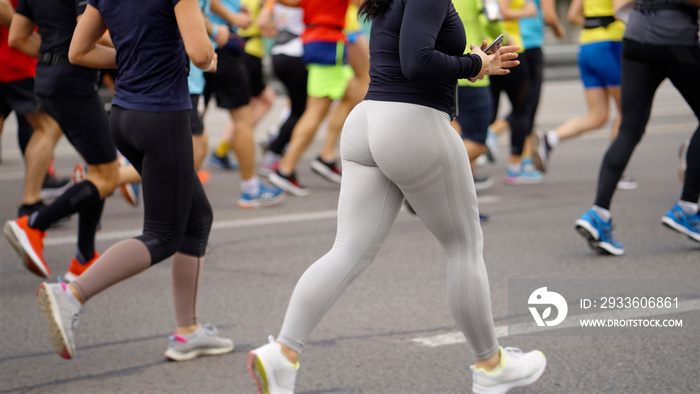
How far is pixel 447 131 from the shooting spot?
10.6 feet

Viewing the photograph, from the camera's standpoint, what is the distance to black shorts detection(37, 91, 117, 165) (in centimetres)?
508

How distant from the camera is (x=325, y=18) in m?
8.08

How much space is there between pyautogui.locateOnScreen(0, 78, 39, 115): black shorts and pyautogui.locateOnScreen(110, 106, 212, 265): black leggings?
3045 millimetres

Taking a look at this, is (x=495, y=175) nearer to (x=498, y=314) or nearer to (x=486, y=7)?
(x=486, y=7)

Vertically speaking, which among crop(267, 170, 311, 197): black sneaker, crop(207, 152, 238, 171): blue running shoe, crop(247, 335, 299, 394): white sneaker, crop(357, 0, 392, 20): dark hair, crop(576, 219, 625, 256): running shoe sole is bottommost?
crop(207, 152, 238, 171): blue running shoe

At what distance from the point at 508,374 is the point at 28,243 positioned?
2920 millimetres

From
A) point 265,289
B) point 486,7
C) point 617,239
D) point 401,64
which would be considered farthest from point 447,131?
point 486,7

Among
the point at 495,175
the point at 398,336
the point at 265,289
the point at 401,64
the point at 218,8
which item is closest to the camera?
the point at 401,64

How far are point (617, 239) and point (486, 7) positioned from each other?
1.89 meters

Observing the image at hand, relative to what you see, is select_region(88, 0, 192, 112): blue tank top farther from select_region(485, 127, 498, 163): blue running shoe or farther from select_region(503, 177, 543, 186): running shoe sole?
select_region(485, 127, 498, 163): blue running shoe

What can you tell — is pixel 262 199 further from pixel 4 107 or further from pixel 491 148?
pixel 491 148

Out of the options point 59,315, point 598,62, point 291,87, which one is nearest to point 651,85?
point 598,62

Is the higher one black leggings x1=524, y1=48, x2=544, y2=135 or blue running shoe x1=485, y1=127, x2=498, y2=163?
black leggings x1=524, y1=48, x2=544, y2=135

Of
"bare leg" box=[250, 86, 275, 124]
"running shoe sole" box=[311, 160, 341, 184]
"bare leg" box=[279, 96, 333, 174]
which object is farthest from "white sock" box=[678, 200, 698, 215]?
"bare leg" box=[250, 86, 275, 124]
